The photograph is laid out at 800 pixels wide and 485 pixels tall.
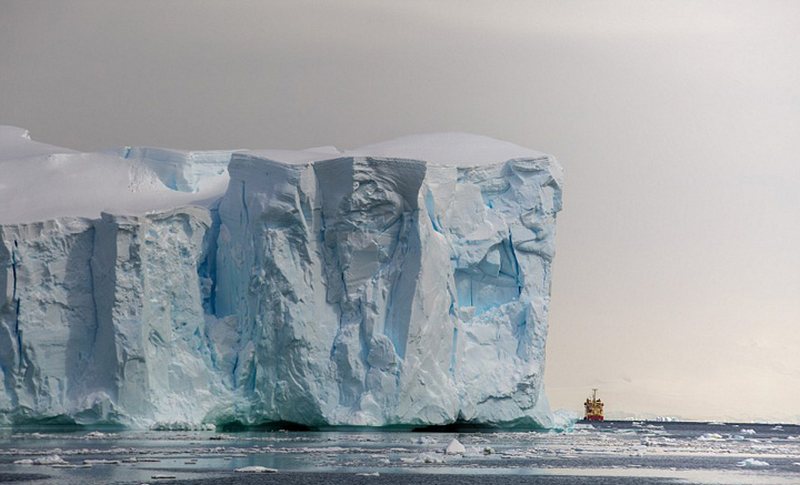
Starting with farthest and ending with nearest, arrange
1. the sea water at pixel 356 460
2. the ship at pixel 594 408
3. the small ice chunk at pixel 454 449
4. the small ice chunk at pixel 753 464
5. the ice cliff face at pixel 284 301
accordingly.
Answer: the ship at pixel 594 408 < the ice cliff face at pixel 284 301 < the small ice chunk at pixel 454 449 < the small ice chunk at pixel 753 464 < the sea water at pixel 356 460

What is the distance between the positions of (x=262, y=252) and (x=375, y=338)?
267 centimetres

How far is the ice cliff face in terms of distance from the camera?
24.5 metres

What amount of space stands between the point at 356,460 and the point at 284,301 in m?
6.83

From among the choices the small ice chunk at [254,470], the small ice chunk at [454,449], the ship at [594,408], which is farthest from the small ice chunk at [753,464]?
the ship at [594,408]

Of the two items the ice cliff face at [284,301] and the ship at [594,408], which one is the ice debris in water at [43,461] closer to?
the ice cliff face at [284,301]

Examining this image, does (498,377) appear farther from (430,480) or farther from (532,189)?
(430,480)

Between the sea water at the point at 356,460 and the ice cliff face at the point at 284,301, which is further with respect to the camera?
the ice cliff face at the point at 284,301

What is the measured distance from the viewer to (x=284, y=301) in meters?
25.2

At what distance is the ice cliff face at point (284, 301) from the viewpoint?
24.5m

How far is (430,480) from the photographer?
16312 millimetres

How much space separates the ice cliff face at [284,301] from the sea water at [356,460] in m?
0.72

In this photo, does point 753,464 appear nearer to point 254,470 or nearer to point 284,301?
point 254,470

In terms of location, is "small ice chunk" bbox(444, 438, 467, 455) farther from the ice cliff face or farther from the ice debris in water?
the ice debris in water

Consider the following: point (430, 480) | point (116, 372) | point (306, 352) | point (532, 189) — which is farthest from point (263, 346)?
point (430, 480)
